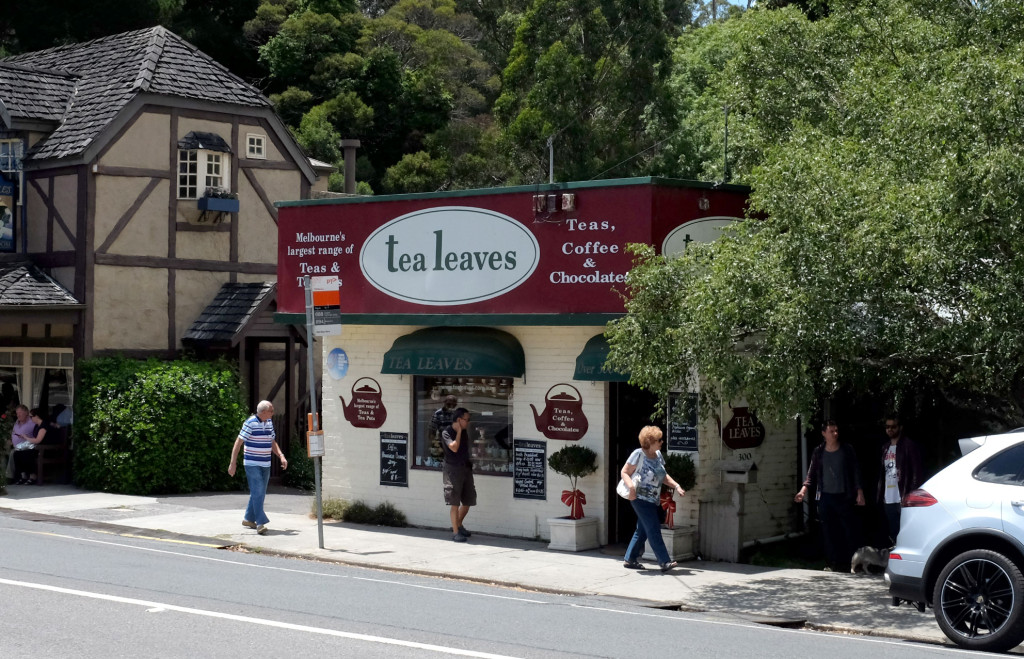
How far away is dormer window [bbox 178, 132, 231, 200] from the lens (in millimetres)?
23406

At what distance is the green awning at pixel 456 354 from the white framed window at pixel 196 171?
334 inches

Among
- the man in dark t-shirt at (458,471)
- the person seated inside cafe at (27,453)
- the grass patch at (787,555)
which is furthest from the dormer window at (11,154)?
the grass patch at (787,555)

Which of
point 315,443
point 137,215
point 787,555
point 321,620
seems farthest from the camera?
point 137,215

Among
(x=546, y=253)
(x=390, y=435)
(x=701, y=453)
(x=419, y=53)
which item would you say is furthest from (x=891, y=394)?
(x=419, y=53)

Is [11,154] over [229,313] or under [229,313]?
over

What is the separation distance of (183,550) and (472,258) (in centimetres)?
488

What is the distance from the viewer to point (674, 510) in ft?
47.3

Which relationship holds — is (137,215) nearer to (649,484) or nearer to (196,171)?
(196,171)

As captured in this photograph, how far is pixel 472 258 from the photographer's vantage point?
1606 centimetres

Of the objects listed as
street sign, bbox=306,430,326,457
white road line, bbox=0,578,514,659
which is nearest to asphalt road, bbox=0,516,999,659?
white road line, bbox=0,578,514,659

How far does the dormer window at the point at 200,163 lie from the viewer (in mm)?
23406

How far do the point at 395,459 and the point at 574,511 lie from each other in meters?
3.03

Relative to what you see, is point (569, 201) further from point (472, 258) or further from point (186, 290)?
point (186, 290)

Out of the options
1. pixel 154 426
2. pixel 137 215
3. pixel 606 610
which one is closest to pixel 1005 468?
pixel 606 610
